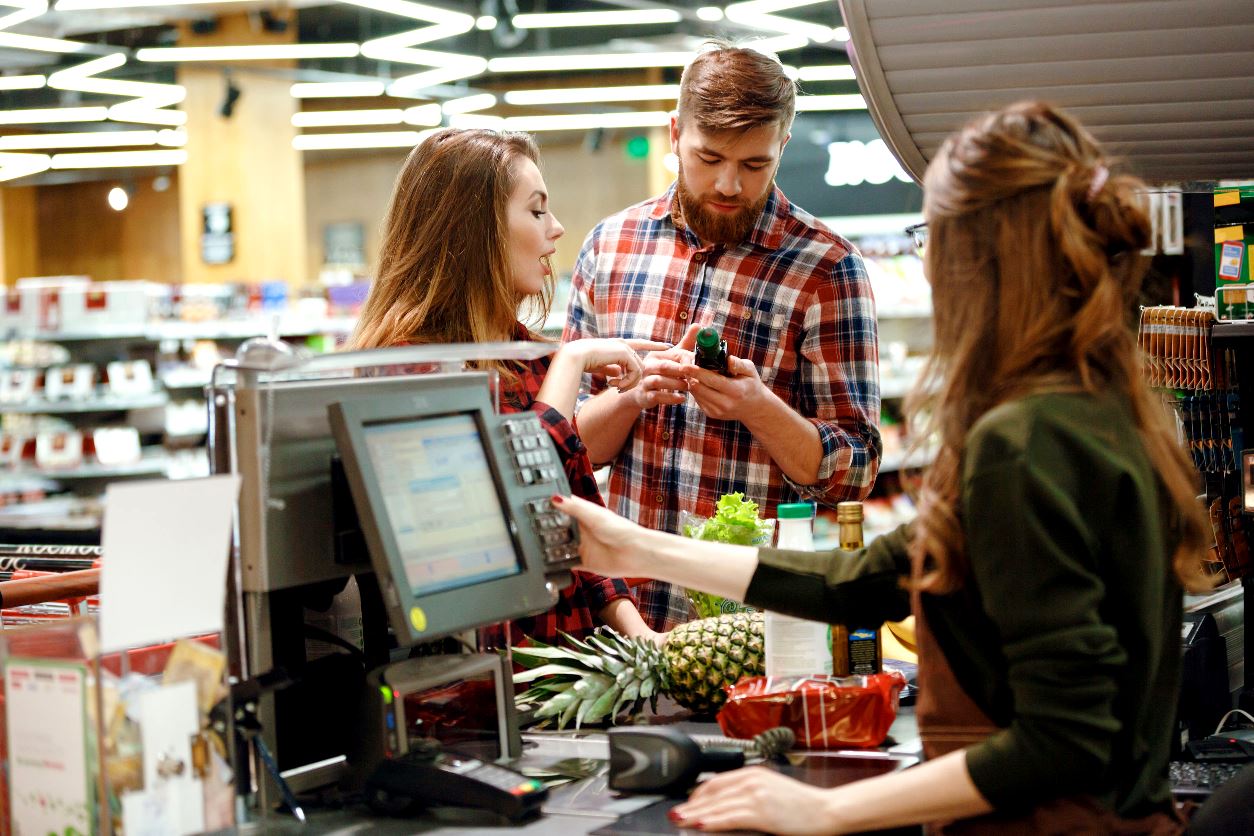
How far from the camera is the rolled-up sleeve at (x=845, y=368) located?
2.88m

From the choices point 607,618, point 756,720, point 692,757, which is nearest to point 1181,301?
point 607,618

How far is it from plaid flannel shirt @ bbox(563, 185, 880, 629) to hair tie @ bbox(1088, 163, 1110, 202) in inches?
56.3

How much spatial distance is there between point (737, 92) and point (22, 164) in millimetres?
16166

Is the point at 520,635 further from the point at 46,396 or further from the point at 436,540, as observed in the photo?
the point at 46,396

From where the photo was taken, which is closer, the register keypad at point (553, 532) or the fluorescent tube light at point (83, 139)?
the register keypad at point (553, 532)

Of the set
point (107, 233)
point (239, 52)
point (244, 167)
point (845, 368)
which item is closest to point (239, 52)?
point (239, 52)

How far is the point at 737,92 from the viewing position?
274cm

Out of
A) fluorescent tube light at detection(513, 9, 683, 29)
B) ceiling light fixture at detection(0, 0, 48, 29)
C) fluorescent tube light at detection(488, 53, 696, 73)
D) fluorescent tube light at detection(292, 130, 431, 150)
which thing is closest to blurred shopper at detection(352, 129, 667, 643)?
ceiling light fixture at detection(0, 0, 48, 29)

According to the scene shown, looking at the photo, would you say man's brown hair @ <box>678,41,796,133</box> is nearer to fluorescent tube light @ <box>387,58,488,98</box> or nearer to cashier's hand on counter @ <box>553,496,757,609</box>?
cashier's hand on counter @ <box>553,496,757,609</box>

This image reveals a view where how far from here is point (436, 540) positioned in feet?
5.20

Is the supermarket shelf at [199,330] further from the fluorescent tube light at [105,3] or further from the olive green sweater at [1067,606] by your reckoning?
the olive green sweater at [1067,606]

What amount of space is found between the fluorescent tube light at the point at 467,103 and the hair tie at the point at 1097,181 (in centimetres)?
1188

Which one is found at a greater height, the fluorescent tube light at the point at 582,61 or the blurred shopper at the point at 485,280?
the fluorescent tube light at the point at 582,61

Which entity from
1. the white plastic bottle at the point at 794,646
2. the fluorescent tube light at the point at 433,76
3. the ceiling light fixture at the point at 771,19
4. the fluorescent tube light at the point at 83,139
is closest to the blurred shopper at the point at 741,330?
the white plastic bottle at the point at 794,646
